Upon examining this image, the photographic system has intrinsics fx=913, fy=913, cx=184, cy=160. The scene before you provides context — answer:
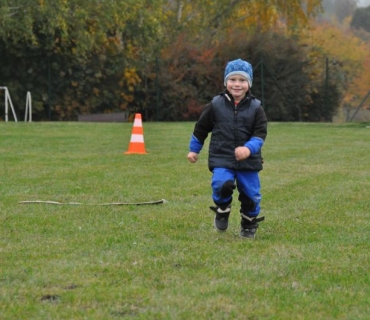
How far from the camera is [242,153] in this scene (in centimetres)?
711

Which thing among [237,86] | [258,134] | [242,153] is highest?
[237,86]

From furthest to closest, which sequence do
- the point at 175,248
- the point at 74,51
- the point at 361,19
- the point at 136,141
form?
the point at 361,19 < the point at 74,51 < the point at 136,141 < the point at 175,248

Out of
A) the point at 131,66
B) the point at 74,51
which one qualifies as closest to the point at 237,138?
the point at 74,51

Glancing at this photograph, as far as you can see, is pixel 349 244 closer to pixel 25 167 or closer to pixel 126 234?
pixel 126 234

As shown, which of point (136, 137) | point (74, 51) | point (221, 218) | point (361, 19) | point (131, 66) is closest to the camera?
point (221, 218)

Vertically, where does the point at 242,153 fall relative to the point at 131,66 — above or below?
above

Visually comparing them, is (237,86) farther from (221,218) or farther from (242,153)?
(221,218)

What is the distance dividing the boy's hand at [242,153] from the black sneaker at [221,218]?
0.58 meters

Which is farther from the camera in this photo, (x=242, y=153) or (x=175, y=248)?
(x=242, y=153)

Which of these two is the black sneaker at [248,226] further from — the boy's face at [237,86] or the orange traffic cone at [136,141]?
the orange traffic cone at [136,141]

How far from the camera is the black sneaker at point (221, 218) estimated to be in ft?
24.7

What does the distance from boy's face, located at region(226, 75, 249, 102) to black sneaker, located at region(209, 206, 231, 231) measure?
93cm

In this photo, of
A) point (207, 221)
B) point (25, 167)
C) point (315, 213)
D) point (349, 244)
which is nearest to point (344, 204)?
point (315, 213)

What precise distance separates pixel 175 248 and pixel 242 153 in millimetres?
932
